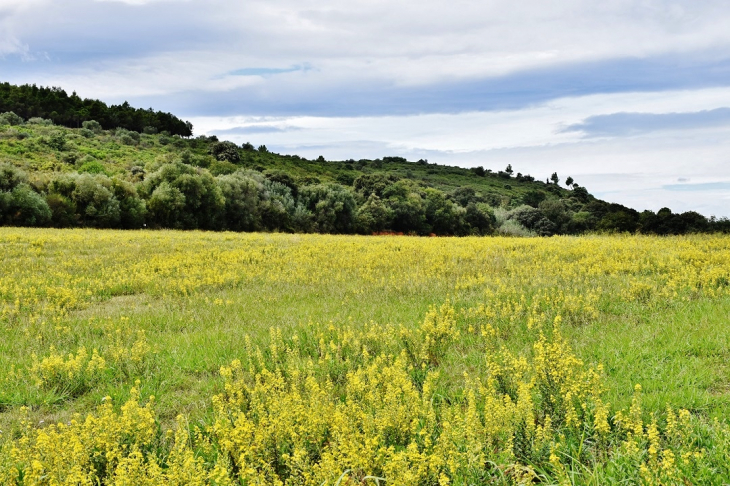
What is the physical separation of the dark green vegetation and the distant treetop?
1.64m

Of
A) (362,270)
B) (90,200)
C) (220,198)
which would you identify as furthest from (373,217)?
(362,270)

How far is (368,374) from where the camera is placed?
620 cm

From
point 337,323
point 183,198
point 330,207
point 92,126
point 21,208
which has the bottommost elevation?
point 337,323

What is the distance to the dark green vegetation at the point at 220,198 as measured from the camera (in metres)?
38.0

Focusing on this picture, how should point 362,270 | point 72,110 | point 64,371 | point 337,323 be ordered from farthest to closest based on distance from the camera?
point 72,110 < point 362,270 < point 337,323 < point 64,371

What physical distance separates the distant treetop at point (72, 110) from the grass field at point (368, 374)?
363 feet

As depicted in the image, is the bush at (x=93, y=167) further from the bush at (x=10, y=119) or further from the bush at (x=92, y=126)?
the bush at (x=92, y=126)

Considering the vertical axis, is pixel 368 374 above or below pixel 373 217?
below

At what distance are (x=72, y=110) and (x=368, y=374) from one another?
416ft

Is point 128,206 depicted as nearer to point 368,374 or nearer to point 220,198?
point 220,198

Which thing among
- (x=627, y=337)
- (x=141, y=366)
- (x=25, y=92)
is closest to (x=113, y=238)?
(x=141, y=366)

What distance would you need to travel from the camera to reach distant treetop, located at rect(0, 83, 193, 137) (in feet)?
345

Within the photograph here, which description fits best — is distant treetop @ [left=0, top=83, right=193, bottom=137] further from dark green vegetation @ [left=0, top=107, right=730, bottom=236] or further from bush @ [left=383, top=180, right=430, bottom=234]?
bush @ [left=383, top=180, right=430, bottom=234]

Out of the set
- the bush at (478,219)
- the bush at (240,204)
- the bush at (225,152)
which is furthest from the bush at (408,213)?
the bush at (225,152)
